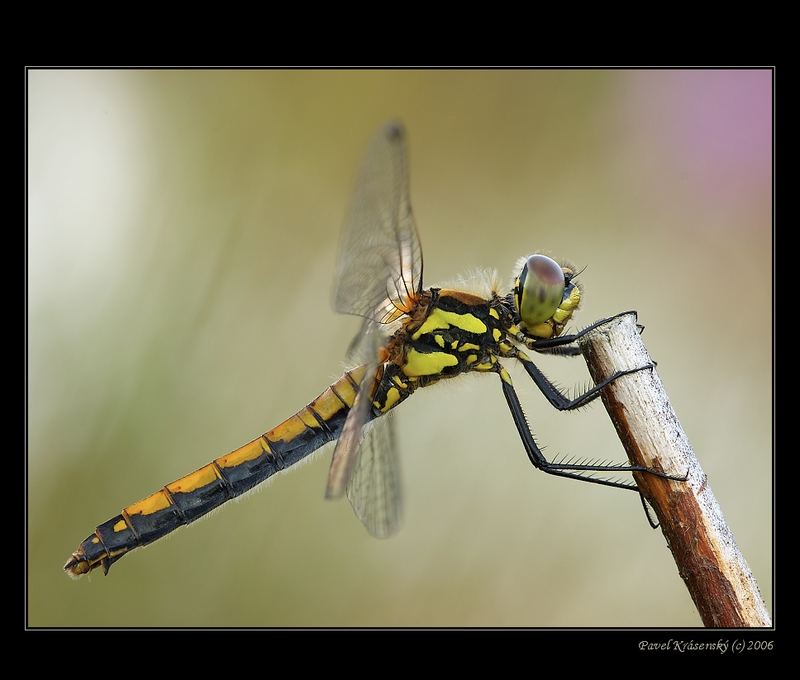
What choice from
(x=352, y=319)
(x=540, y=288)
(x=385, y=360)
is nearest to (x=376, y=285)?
(x=385, y=360)

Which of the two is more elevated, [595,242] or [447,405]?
[595,242]

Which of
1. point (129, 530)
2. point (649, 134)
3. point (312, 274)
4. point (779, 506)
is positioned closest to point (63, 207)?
point (312, 274)

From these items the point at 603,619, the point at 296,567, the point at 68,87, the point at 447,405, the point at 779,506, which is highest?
the point at 68,87

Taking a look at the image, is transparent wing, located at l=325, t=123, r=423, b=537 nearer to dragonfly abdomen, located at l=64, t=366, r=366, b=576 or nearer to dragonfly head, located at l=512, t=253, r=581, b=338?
dragonfly abdomen, located at l=64, t=366, r=366, b=576

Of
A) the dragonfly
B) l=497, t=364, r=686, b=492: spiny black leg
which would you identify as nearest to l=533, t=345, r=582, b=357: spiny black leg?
the dragonfly

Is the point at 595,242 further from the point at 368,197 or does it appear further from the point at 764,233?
the point at 368,197

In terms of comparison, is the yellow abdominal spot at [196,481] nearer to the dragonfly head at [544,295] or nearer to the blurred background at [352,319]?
the blurred background at [352,319]

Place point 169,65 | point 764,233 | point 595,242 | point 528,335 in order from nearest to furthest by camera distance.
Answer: point 528,335 < point 169,65 < point 764,233 < point 595,242
